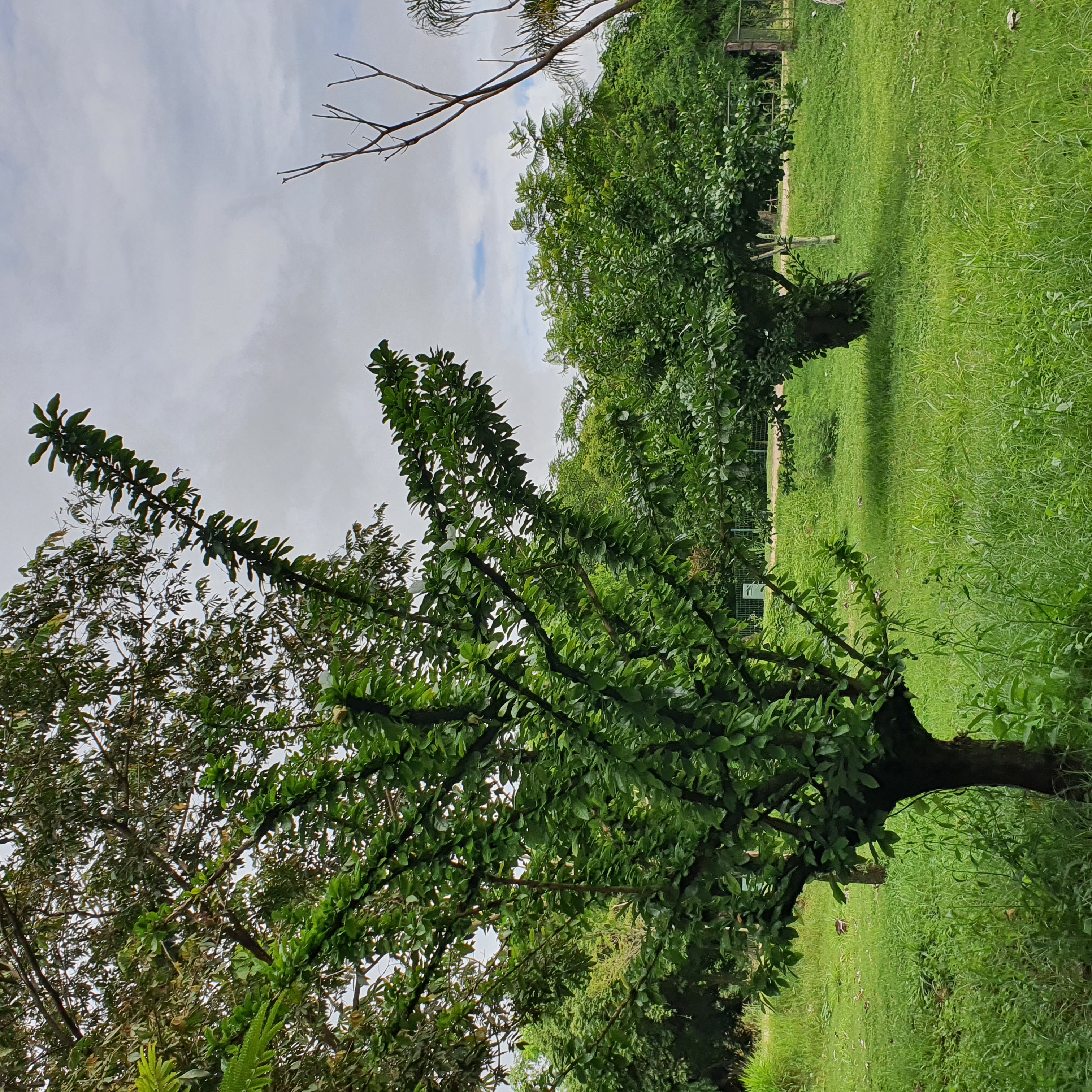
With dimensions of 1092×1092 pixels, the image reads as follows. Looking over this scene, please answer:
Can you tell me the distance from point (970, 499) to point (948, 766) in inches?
132

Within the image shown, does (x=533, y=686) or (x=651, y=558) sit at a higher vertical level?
(x=651, y=558)

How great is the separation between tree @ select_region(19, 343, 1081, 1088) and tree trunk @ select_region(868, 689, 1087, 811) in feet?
0.04

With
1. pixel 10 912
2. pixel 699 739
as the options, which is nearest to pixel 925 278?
pixel 699 739

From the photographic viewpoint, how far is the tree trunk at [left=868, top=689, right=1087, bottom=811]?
3.26m

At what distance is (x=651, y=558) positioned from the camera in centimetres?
311

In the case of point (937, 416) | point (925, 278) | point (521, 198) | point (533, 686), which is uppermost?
point (521, 198)

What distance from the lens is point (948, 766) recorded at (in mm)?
3445

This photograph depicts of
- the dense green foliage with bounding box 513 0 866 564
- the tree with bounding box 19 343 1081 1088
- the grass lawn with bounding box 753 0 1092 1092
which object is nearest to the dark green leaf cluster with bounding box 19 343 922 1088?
the tree with bounding box 19 343 1081 1088

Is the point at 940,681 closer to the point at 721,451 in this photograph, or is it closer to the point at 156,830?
the point at 721,451

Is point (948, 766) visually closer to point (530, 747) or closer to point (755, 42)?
point (530, 747)

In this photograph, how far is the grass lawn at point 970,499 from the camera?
4199 millimetres

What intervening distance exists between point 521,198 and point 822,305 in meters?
9.95

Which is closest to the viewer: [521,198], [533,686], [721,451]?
[533,686]

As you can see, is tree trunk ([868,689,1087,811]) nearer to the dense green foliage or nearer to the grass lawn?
the grass lawn
